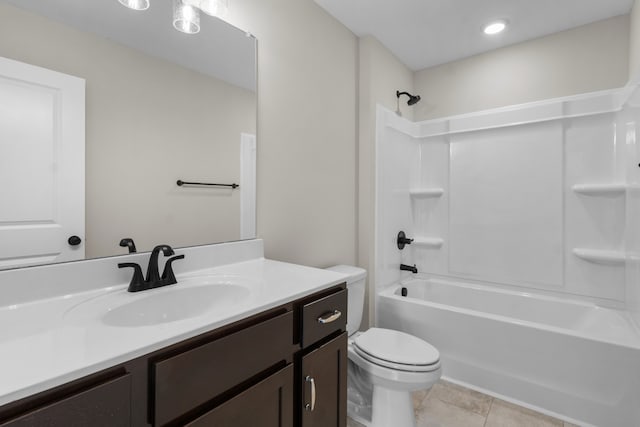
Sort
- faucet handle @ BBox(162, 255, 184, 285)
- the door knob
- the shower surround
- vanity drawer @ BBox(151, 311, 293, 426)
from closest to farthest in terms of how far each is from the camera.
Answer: vanity drawer @ BBox(151, 311, 293, 426) < the door knob < faucet handle @ BBox(162, 255, 184, 285) < the shower surround

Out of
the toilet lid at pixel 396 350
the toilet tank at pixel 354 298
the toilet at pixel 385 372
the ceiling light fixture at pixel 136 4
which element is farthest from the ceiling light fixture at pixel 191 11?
the toilet lid at pixel 396 350

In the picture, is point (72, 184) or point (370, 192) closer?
point (72, 184)

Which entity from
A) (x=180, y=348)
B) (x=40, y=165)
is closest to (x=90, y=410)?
(x=180, y=348)

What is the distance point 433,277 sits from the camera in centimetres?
282

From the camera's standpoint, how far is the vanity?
1.84ft

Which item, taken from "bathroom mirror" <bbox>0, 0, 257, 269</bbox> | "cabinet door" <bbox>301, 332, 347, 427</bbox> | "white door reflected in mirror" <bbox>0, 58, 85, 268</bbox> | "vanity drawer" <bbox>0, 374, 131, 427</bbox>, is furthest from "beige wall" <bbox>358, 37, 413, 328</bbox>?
"vanity drawer" <bbox>0, 374, 131, 427</bbox>

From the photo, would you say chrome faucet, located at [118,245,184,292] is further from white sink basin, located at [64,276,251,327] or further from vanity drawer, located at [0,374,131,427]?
vanity drawer, located at [0,374,131,427]

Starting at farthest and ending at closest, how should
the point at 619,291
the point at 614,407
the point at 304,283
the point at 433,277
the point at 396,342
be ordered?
1. the point at 433,277
2. the point at 619,291
3. the point at 396,342
4. the point at 614,407
5. the point at 304,283

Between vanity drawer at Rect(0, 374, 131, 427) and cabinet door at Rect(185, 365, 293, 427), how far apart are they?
6.7 inches

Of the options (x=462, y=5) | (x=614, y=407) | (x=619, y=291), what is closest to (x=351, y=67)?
(x=462, y=5)

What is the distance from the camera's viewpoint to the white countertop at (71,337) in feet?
1.74

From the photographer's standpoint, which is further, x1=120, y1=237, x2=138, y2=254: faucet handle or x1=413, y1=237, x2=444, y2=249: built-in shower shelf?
x1=413, y1=237, x2=444, y2=249: built-in shower shelf

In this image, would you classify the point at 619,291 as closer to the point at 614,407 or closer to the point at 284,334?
the point at 614,407

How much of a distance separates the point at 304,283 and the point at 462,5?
2025 millimetres
